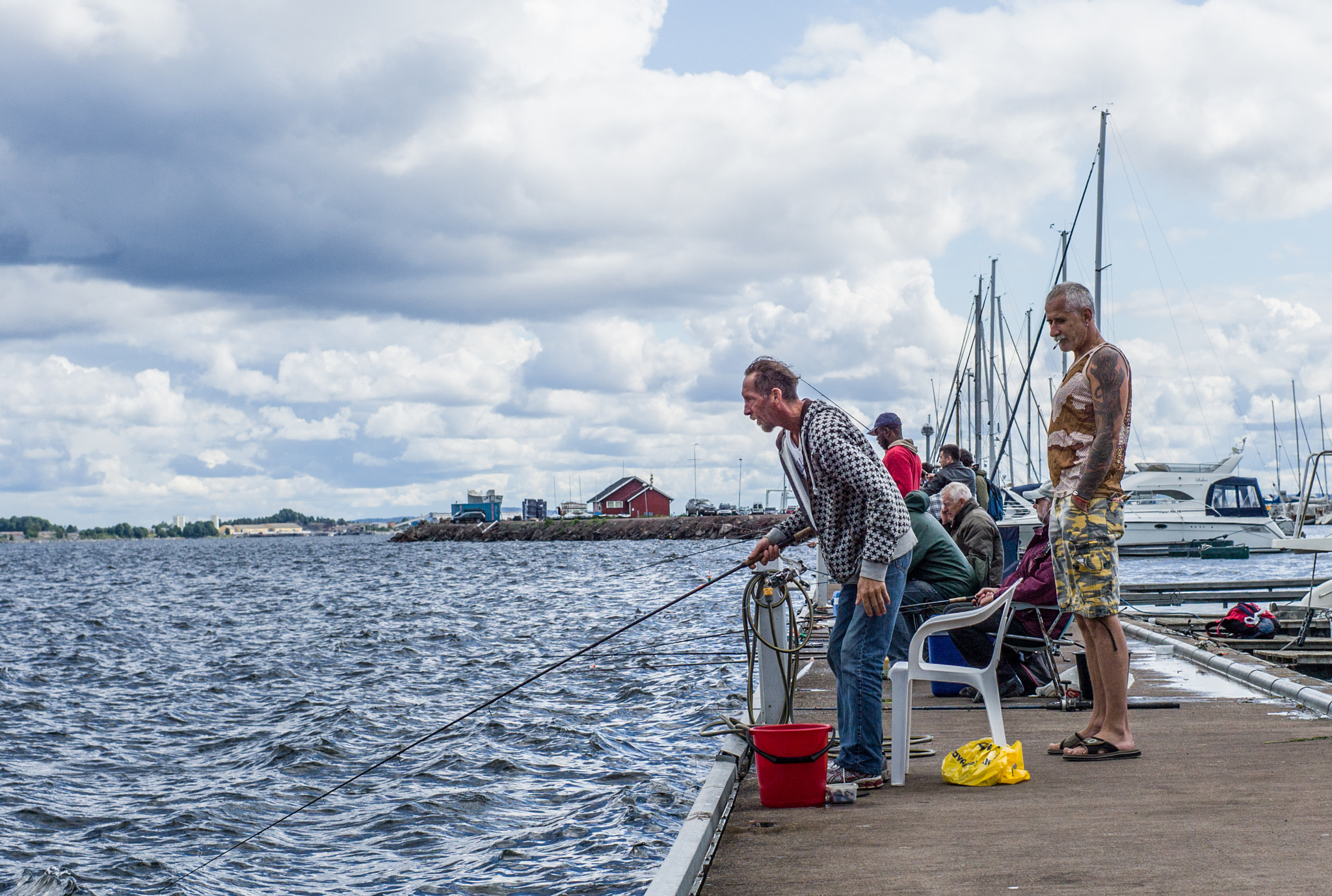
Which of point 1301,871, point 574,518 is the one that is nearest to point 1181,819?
point 1301,871

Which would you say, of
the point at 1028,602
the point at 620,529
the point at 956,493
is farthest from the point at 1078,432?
the point at 620,529

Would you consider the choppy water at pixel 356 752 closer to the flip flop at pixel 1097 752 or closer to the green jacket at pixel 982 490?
the flip flop at pixel 1097 752

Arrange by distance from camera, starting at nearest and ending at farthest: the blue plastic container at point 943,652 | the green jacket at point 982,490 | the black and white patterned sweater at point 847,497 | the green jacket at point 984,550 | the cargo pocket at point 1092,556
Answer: the black and white patterned sweater at point 847,497 < the cargo pocket at point 1092,556 < the blue plastic container at point 943,652 < the green jacket at point 984,550 < the green jacket at point 982,490

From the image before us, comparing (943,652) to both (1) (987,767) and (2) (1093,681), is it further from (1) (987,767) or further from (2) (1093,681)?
(1) (987,767)

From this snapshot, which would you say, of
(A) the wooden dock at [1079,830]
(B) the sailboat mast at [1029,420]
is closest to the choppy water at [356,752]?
(A) the wooden dock at [1079,830]

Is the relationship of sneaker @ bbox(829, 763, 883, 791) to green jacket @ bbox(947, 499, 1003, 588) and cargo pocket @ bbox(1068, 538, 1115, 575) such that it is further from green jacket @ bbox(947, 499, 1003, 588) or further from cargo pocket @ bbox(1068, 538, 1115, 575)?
green jacket @ bbox(947, 499, 1003, 588)

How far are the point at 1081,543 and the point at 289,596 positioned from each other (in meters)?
37.4

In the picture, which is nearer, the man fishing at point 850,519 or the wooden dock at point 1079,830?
the wooden dock at point 1079,830

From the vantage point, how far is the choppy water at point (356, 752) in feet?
24.6

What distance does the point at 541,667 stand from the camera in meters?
16.7

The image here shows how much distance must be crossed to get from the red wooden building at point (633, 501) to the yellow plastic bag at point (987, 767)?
403 feet

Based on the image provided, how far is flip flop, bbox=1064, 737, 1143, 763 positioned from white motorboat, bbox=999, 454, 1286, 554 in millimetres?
28563

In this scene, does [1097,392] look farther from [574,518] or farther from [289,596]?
[574,518]

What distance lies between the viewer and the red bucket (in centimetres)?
500
